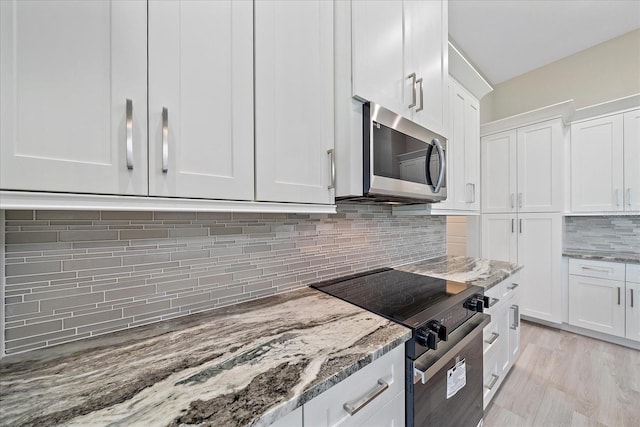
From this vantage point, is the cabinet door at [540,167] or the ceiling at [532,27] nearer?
the ceiling at [532,27]

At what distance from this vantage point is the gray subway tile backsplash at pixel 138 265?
28.7 inches

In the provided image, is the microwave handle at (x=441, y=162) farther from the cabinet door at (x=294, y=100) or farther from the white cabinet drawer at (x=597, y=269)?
the white cabinet drawer at (x=597, y=269)

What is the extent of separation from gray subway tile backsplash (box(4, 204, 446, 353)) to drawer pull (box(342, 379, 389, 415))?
0.62 m

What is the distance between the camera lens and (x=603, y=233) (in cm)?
277

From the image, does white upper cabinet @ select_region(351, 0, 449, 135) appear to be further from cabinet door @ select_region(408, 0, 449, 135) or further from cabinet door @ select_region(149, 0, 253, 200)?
cabinet door @ select_region(149, 0, 253, 200)

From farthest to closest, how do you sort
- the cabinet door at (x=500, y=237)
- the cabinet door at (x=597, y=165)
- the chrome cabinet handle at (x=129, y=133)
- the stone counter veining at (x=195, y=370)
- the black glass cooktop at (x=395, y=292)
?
the cabinet door at (x=500, y=237)
the cabinet door at (x=597, y=165)
the black glass cooktop at (x=395, y=292)
the chrome cabinet handle at (x=129, y=133)
the stone counter veining at (x=195, y=370)

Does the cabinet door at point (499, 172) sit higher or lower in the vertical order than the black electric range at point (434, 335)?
higher

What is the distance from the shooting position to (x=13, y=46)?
522 millimetres

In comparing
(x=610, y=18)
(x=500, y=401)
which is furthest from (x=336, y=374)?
(x=610, y=18)

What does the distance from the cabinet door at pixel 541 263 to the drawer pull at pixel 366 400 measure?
8.75ft

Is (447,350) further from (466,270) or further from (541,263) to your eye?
(541,263)

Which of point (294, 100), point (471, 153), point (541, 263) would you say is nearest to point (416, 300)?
point (294, 100)

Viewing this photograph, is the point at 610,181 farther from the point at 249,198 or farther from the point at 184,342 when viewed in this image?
the point at 184,342

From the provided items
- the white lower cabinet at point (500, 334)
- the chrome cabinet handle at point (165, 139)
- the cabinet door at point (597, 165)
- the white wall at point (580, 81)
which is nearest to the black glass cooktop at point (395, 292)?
the white lower cabinet at point (500, 334)
